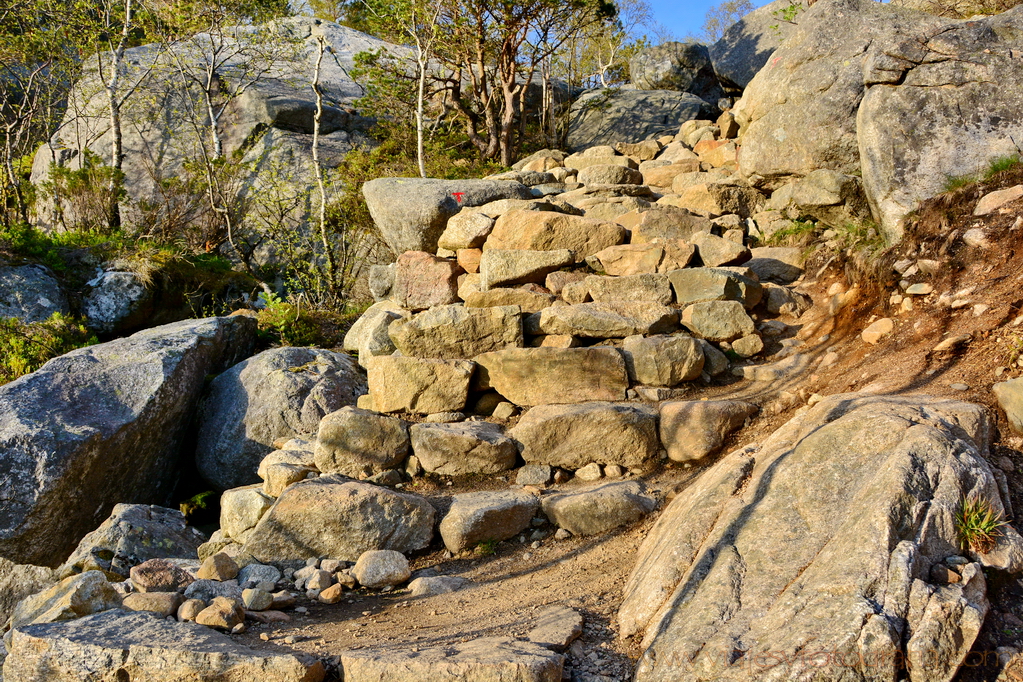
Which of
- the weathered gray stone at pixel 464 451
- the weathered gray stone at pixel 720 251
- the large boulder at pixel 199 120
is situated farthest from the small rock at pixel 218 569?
the large boulder at pixel 199 120

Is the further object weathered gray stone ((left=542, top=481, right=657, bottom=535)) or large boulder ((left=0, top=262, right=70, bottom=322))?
large boulder ((left=0, top=262, right=70, bottom=322))

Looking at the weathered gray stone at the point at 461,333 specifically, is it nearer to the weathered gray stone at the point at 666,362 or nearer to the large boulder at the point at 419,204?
the weathered gray stone at the point at 666,362

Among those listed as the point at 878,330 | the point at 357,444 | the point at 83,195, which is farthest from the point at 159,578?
the point at 83,195

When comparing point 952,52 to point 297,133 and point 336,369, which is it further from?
point 297,133

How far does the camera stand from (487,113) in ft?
41.0

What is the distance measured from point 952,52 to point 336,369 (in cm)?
645

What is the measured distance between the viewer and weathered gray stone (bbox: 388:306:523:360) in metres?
6.30

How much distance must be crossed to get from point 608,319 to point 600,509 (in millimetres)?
2054

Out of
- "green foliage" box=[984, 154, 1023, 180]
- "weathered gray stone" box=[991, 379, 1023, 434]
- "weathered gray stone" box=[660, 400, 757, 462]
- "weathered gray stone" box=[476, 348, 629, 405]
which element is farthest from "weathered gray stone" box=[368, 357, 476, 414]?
"green foliage" box=[984, 154, 1023, 180]

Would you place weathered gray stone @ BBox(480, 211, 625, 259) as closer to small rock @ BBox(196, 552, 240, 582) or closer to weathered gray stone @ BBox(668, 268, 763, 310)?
weathered gray stone @ BBox(668, 268, 763, 310)

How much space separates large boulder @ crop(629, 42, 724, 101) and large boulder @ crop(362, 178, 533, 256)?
31.7 feet

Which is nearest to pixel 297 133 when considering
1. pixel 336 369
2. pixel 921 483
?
pixel 336 369

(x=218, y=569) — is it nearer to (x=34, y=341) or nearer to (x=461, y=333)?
(x=461, y=333)

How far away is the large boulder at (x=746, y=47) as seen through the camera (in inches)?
581
